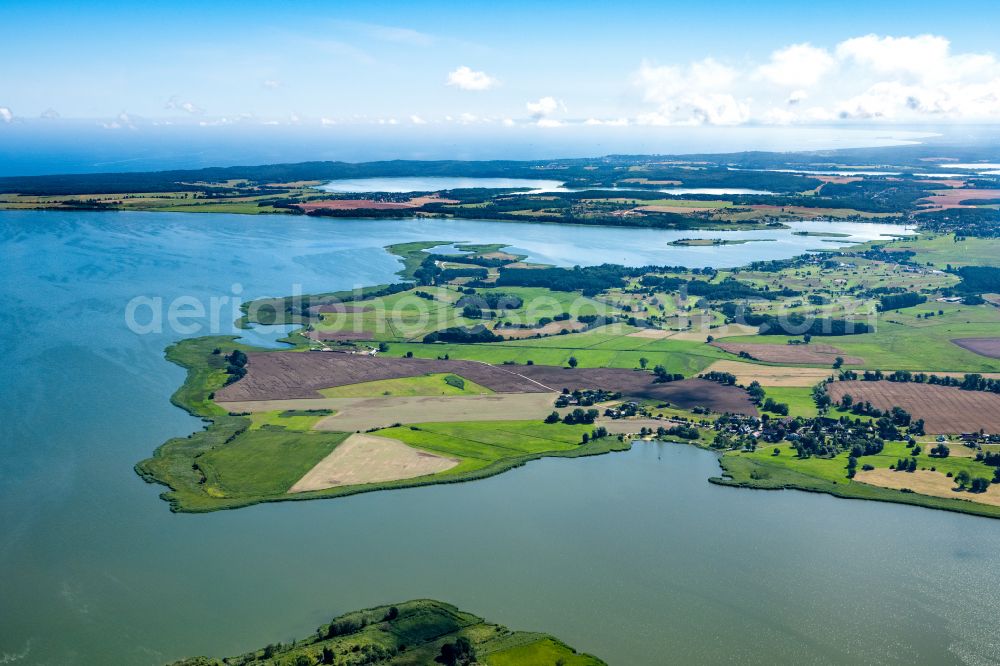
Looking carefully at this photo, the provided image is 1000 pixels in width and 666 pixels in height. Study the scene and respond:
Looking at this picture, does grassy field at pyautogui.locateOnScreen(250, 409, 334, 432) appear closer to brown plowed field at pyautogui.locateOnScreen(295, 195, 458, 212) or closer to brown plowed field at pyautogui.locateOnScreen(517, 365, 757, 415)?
brown plowed field at pyautogui.locateOnScreen(517, 365, 757, 415)

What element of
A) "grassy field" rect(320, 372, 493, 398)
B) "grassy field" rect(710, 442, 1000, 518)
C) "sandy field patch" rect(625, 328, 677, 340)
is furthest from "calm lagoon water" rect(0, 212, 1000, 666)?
"sandy field patch" rect(625, 328, 677, 340)

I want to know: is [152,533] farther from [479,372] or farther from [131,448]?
[479,372]

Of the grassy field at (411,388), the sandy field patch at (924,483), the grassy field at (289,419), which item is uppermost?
the grassy field at (411,388)

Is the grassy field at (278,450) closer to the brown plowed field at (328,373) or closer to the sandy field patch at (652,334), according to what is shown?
the brown plowed field at (328,373)

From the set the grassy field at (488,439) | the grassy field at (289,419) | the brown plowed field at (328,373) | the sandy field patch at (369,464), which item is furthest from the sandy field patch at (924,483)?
the grassy field at (289,419)

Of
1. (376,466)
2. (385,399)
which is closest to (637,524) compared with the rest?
(376,466)

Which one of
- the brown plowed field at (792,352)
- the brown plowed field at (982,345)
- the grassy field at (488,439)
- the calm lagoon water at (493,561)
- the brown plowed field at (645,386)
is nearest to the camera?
the calm lagoon water at (493,561)

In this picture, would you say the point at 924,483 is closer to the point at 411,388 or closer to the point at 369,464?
the point at 369,464
